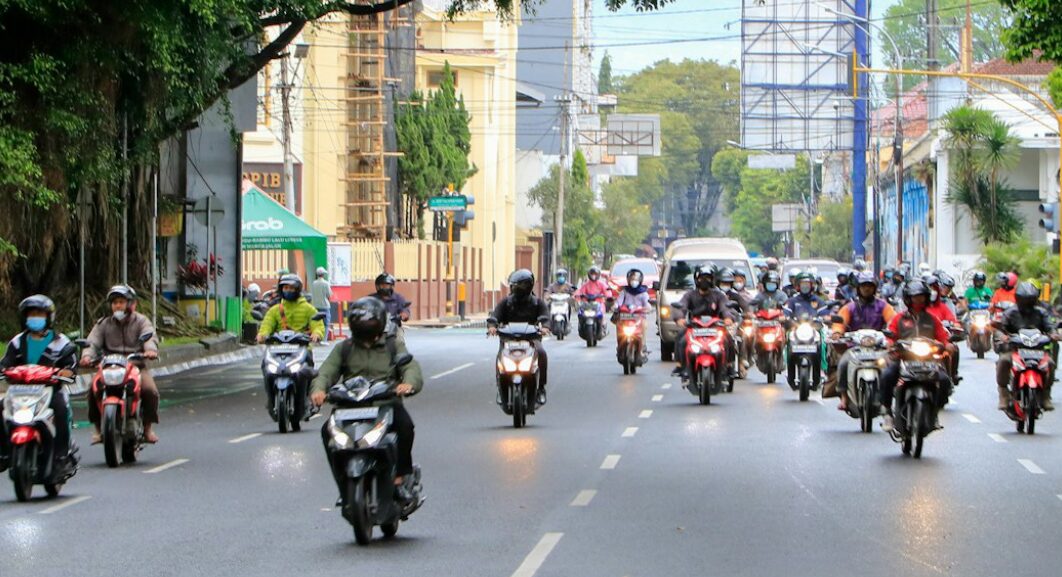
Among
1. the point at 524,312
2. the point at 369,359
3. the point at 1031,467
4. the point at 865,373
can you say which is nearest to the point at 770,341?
the point at 524,312

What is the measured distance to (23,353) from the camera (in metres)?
14.7

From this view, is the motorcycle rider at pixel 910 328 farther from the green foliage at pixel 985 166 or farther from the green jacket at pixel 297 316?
the green foliage at pixel 985 166

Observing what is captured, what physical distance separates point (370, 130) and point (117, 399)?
48.9 m

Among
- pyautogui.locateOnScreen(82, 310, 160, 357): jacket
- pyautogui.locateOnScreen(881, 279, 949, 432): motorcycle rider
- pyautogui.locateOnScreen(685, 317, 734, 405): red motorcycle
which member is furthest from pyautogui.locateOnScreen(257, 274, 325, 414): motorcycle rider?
pyautogui.locateOnScreen(881, 279, 949, 432): motorcycle rider

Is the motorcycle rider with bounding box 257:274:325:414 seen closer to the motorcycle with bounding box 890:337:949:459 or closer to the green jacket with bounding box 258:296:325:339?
the green jacket with bounding box 258:296:325:339

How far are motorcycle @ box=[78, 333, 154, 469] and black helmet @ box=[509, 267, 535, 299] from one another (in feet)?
16.1

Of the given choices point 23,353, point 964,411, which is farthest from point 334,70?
point 23,353

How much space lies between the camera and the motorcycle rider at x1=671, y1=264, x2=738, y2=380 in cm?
2364

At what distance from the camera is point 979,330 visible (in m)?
36.1

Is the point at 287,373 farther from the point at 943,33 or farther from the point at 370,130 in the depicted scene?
the point at 943,33

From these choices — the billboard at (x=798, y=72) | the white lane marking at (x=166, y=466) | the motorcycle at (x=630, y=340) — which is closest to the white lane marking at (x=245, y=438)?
the white lane marking at (x=166, y=466)

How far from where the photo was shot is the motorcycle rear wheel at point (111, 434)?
638 inches

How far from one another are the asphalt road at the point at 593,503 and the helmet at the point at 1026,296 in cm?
133

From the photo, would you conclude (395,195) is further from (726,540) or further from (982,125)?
(726,540)
